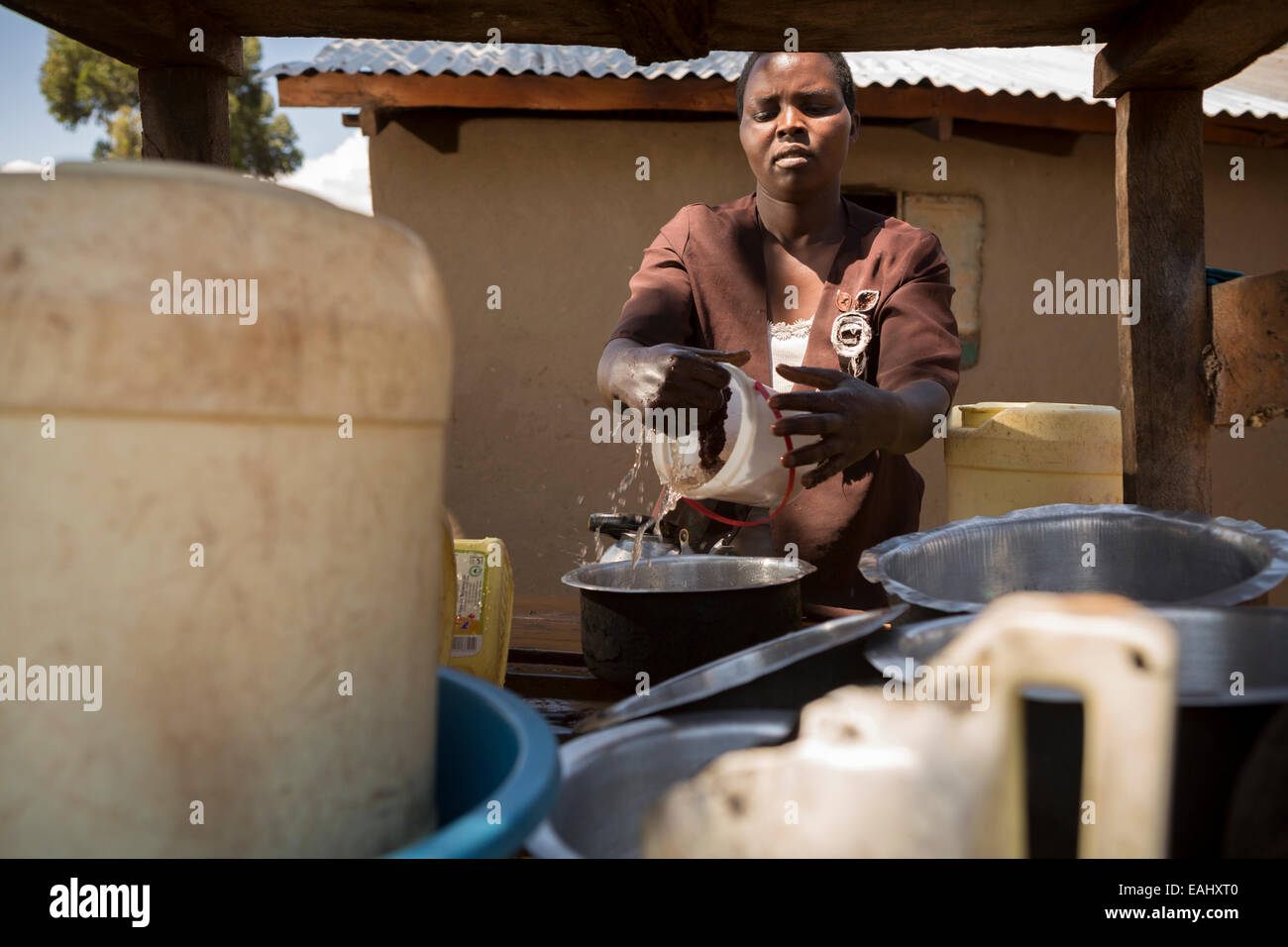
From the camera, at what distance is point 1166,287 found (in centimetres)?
194

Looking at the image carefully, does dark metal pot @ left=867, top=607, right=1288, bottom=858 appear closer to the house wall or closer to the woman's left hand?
the woman's left hand

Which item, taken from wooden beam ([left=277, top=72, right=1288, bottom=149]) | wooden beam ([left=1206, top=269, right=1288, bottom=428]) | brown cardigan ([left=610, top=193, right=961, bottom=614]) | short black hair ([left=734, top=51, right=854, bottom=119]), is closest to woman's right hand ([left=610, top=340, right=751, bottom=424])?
brown cardigan ([left=610, top=193, right=961, bottom=614])

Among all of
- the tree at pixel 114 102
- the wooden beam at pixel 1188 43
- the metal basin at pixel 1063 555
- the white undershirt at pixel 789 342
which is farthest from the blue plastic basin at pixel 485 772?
the tree at pixel 114 102

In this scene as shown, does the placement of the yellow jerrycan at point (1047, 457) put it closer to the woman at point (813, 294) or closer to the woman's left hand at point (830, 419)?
the woman at point (813, 294)

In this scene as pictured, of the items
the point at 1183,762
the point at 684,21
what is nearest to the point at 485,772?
the point at 1183,762

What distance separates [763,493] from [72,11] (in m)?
1.59

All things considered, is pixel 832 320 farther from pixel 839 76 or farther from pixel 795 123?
pixel 839 76

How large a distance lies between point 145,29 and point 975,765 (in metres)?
1.90

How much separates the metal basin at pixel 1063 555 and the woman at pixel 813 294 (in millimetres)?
690

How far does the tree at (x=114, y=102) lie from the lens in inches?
731

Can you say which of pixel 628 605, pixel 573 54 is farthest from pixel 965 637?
pixel 573 54

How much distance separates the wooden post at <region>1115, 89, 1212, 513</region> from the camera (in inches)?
76.4

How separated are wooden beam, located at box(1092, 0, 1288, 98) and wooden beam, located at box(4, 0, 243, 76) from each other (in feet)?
6.03
